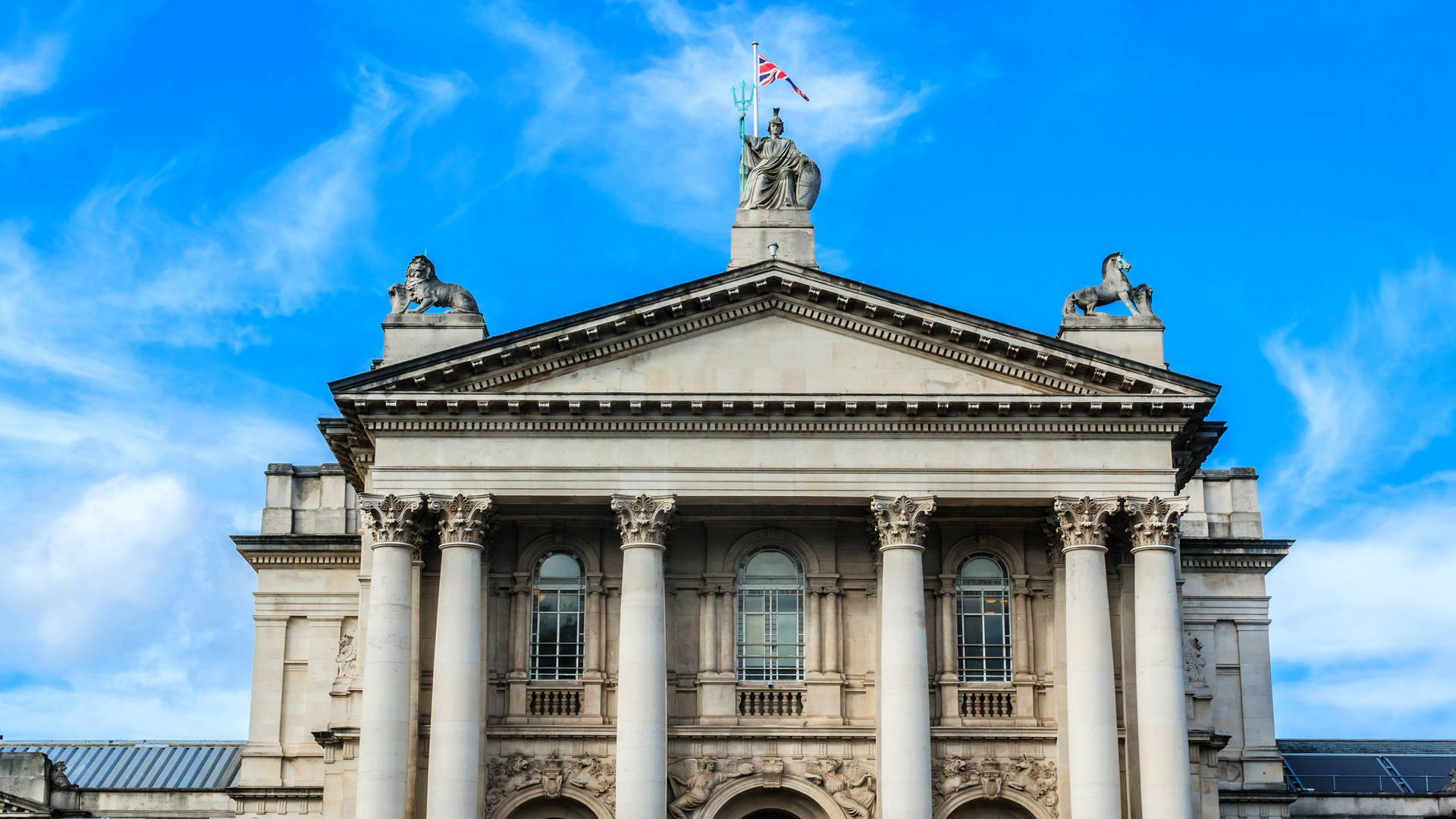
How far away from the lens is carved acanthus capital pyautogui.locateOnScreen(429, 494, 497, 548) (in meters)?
39.4

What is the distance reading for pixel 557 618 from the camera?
1638 inches

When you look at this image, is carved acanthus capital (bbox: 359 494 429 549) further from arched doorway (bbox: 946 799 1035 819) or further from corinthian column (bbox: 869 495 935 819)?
arched doorway (bbox: 946 799 1035 819)

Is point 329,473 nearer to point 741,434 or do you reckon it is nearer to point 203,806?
point 203,806

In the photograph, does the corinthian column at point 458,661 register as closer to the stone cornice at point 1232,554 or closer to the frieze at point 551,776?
the frieze at point 551,776

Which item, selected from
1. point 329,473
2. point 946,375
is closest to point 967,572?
point 946,375

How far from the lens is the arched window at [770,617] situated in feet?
136

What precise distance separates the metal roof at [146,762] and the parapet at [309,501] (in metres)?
6.25

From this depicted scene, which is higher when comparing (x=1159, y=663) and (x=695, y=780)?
(x=1159, y=663)

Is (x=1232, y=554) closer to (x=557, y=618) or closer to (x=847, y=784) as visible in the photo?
(x=847, y=784)

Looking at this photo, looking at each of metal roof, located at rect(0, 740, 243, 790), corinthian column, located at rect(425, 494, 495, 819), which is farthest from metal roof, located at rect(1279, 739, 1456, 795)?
metal roof, located at rect(0, 740, 243, 790)

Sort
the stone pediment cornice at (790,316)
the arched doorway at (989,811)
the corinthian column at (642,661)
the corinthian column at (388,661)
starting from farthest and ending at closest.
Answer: the arched doorway at (989,811) < the stone pediment cornice at (790,316) < the corinthian column at (642,661) < the corinthian column at (388,661)

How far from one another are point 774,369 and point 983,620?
22.5 feet

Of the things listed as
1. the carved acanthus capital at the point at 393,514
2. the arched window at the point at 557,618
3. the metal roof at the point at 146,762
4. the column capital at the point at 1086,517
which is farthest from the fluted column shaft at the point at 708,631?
the metal roof at the point at 146,762

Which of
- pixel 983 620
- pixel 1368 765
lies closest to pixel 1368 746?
pixel 1368 765
